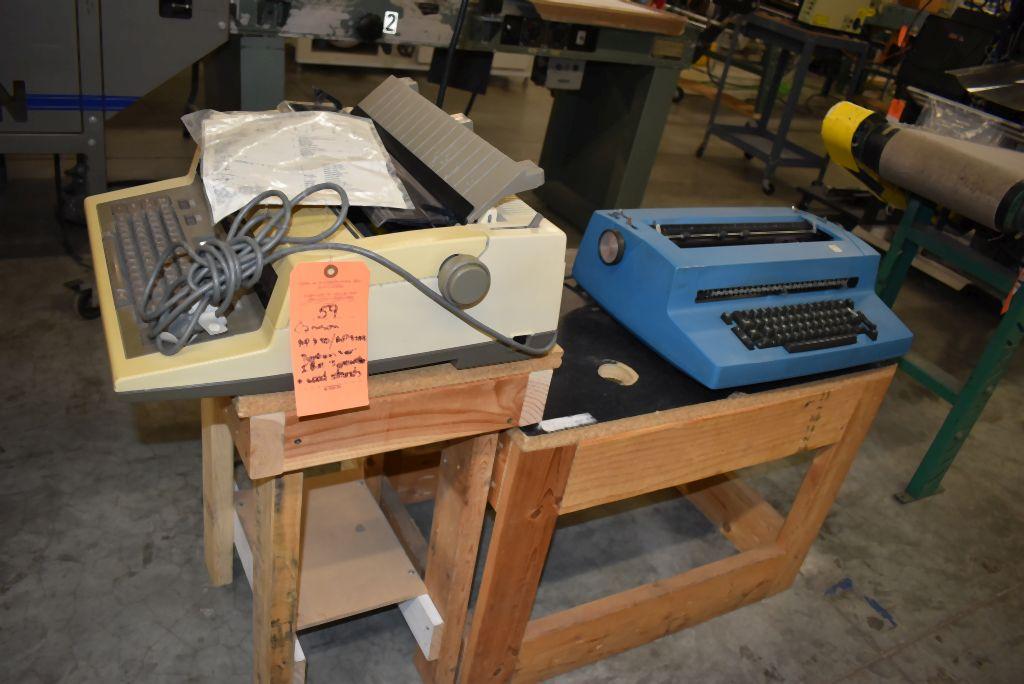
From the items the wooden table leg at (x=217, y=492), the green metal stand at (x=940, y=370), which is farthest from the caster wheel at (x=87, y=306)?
the green metal stand at (x=940, y=370)

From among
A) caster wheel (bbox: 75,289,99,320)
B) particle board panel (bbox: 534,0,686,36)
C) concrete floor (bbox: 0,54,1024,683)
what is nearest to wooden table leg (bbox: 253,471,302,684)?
concrete floor (bbox: 0,54,1024,683)

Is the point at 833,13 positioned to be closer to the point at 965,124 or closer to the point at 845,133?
the point at 965,124

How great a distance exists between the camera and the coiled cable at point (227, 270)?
34.9 inches

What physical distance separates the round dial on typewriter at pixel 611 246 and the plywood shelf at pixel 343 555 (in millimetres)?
657

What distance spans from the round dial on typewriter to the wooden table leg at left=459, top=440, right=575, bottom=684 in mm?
410

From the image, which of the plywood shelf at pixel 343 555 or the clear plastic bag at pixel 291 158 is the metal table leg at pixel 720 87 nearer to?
the plywood shelf at pixel 343 555

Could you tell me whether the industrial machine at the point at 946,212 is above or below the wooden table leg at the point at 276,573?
above

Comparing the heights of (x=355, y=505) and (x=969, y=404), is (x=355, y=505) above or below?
below

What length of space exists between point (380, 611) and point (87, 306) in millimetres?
1361

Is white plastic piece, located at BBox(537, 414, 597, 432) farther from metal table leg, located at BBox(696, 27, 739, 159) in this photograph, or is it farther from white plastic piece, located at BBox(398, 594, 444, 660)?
metal table leg, located at BBox(696, 27, 739, 159)

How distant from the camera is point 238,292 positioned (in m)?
1.00

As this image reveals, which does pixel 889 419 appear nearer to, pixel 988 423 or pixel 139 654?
pixel 988 423

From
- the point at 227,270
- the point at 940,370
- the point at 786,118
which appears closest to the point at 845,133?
the point at 940,370

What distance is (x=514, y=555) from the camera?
1.26 m
